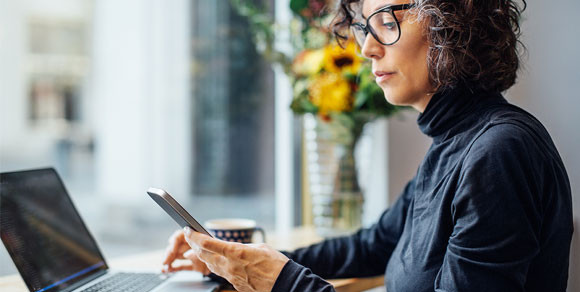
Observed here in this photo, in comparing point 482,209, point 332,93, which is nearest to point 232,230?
point 332,93

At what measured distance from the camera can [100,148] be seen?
2.32m

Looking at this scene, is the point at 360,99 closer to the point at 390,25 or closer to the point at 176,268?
the point at 390,25

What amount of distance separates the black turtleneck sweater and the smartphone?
165 mm

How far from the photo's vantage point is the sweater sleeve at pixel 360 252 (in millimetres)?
1117

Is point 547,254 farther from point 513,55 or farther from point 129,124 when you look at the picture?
point 129,124

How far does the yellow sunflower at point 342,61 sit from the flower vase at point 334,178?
0.17 metres

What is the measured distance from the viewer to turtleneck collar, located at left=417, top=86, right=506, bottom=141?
0.88 meters

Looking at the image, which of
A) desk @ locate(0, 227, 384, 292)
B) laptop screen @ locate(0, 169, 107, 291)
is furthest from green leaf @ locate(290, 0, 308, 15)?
laptop screen @ locate(0, 169, 107, 291)

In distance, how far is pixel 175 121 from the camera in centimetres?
205

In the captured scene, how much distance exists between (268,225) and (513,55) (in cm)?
128

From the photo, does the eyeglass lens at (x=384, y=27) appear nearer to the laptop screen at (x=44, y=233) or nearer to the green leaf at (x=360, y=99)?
the green leaf at (x=360, y=99)

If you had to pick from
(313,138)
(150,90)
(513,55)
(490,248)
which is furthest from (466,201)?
(150,90)

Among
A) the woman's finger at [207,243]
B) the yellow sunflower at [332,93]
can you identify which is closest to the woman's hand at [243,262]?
the woman's finger at [207,243]

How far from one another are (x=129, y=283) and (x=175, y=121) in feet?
3.69
